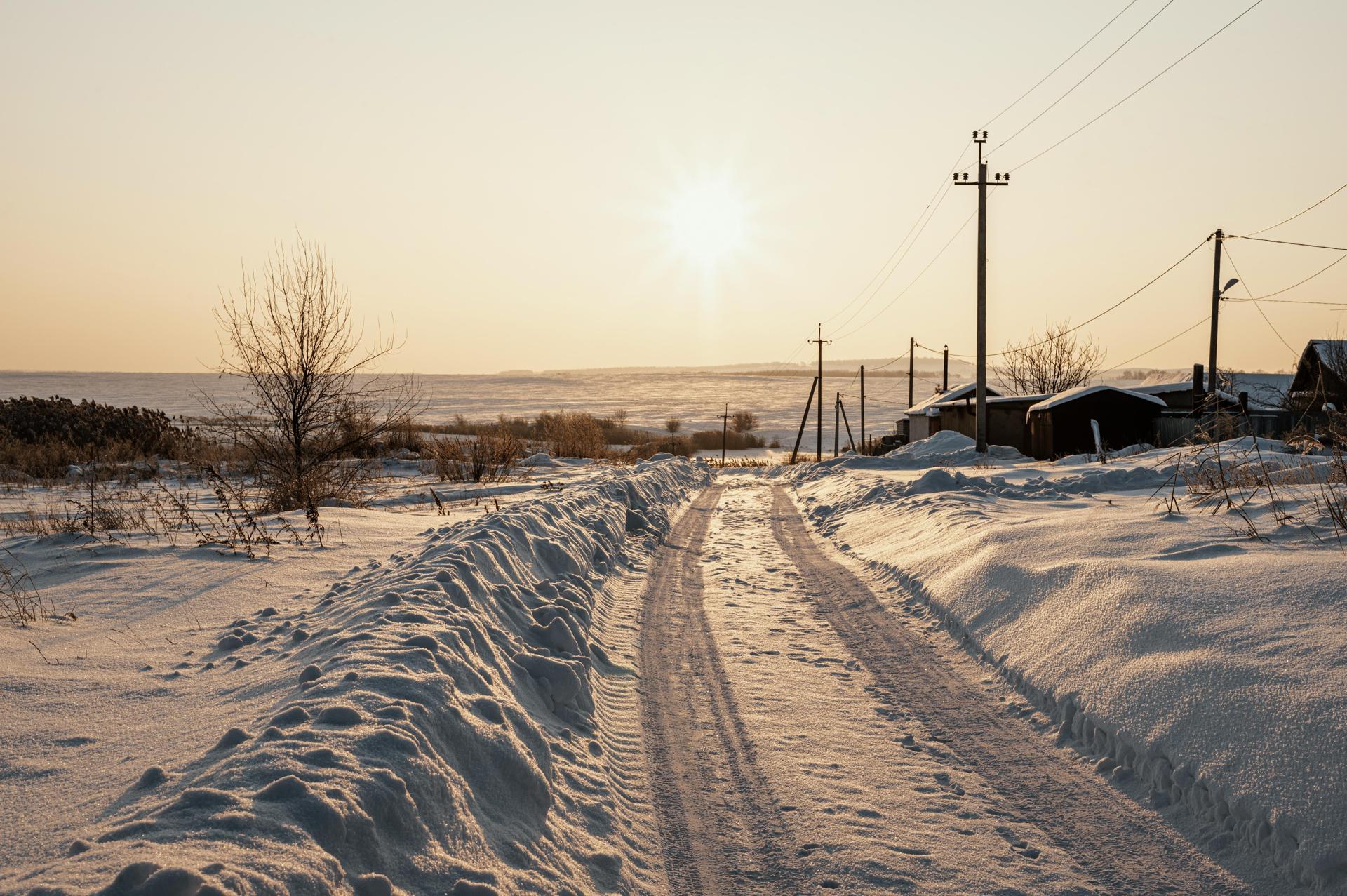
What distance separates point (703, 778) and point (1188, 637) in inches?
137

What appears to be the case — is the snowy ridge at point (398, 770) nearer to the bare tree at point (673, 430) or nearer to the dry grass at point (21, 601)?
the dry grass at point (21, 601)

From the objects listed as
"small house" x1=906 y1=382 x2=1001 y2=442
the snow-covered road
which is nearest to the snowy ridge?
the snow-covered road

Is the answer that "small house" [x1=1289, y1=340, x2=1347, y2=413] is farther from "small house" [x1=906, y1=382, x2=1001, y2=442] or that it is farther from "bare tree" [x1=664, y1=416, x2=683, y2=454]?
"bare tree" [x1=664, y1=416, x2=683, y2=454]

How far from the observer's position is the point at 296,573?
28.8 feet

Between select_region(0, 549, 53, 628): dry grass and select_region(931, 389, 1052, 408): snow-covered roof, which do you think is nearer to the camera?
select_region(0, 549, 53, 628): dry grass

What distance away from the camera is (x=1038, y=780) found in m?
4.62

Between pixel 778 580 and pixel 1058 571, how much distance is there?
3.40m

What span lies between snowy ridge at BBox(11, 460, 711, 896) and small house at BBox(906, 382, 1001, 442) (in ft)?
136

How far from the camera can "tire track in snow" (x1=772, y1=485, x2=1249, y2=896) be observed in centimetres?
370

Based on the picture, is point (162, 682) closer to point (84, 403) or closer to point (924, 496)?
point (924, 496)

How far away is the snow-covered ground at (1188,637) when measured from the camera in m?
3.95

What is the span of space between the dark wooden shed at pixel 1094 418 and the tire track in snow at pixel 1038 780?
28956 millimetres

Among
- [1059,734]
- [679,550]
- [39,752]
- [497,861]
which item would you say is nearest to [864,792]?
[1059,734]

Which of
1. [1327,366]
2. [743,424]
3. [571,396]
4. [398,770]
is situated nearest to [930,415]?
[1327,366]
